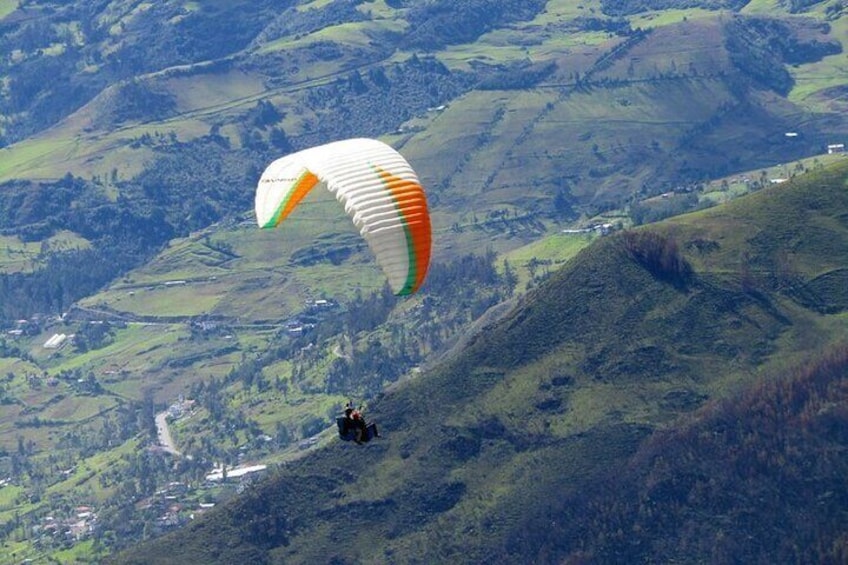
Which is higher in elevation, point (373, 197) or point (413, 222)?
point (373, 197)

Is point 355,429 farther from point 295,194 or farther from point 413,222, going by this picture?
point 295,194

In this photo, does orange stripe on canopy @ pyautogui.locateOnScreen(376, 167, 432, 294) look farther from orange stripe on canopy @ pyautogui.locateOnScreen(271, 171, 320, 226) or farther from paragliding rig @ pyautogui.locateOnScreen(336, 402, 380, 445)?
paragliding rig @ pyautogui.locateOnScreen(336, 402, 380, 445)

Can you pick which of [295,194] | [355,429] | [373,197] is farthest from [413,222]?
[355,429]

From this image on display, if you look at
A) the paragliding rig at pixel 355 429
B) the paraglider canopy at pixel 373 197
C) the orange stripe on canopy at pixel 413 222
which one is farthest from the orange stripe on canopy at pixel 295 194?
the paragliding rig at pixel 355 429

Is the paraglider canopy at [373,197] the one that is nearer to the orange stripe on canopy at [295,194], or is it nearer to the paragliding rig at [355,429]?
the orange stripe on canopy at [295,194]

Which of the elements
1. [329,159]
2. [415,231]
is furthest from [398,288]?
[329,159]

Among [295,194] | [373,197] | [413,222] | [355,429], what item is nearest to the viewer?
[355,429]

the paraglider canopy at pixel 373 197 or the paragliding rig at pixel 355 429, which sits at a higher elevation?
the paraglider canopy at pixel 373 197

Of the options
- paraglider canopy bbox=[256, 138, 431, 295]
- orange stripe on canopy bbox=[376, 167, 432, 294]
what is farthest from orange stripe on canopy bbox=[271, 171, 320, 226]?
orange stripe on canopy bbox=[376, 167, 432, 294]
